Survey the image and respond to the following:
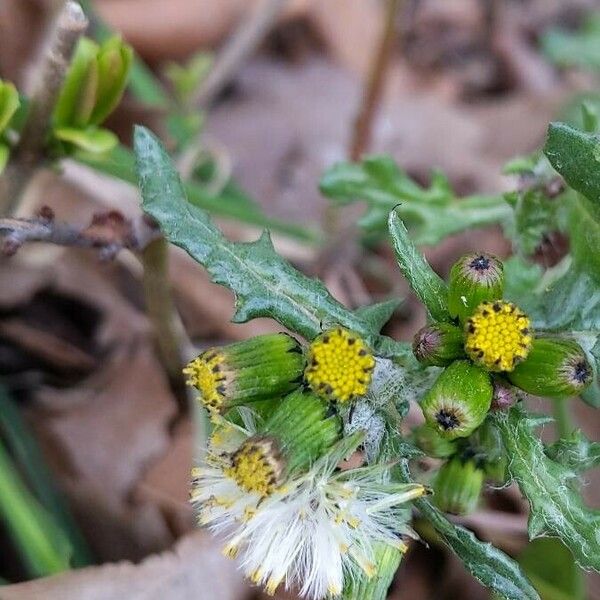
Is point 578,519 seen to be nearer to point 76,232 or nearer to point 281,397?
point 281,397

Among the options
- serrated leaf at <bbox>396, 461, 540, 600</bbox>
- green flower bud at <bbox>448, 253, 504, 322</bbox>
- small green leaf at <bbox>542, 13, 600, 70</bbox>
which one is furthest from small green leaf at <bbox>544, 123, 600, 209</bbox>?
small green leaf at <bbox>542, 13, 600, 70</bbox>

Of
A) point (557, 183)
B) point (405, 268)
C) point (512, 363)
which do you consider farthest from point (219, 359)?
point (557, 183)

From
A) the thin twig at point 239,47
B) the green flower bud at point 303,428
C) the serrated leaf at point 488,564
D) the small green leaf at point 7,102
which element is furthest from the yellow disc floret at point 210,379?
the thin twig at point 239,47

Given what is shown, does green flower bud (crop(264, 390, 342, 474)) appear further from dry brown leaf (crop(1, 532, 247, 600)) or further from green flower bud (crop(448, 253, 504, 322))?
dry brown leaf (crop(1, 532, 247, 600))

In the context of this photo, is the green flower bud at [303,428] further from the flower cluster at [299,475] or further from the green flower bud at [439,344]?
the green flower bud at [439,344]

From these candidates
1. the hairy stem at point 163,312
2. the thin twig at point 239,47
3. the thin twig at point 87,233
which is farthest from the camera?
the thin twig at point 239,47

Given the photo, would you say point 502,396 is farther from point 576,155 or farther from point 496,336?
point 576,155

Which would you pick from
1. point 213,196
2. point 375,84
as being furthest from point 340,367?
point 375,84
